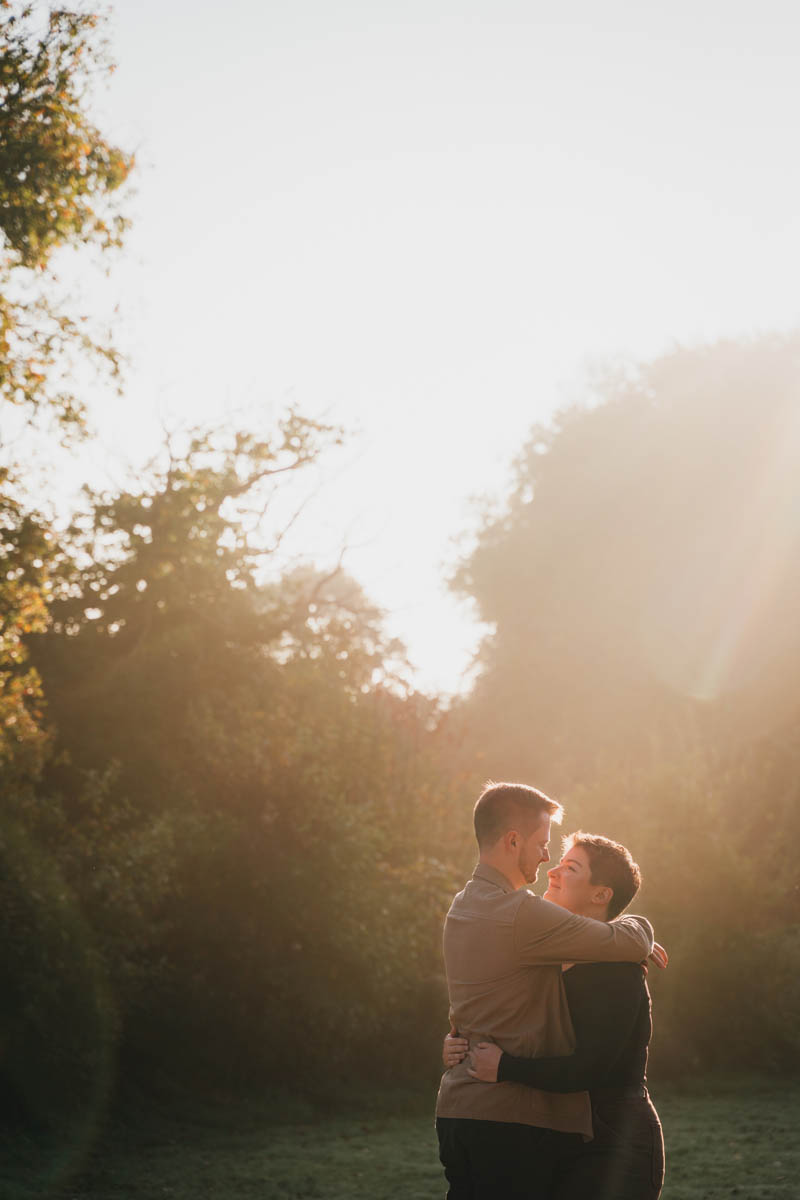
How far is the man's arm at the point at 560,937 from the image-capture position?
12.2ft

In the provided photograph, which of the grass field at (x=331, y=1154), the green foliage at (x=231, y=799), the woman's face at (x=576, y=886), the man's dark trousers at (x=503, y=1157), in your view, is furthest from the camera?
the green foliage at (x=231, y=799)

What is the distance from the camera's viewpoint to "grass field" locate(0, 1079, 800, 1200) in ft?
40.8

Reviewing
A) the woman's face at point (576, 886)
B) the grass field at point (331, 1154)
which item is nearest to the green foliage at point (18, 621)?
the grass field at point (331, 1154)

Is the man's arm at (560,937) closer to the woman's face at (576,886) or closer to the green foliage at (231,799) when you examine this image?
the woman's face at (576,886)

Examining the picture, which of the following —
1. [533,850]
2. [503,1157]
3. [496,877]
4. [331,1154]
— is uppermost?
[533,850]

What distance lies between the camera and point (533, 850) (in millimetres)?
3965

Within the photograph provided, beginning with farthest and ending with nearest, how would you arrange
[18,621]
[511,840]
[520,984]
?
[18,621], [511,840], [520,984]

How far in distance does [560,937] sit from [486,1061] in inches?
18.0

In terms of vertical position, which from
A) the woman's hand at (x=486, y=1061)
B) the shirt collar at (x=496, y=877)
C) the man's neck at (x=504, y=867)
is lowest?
the woman's hand at (x=486, y=1061)

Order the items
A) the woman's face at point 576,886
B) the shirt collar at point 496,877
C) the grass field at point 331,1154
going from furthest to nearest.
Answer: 1. the grass field at point 331,1154
2. the woman's face at point 576,886
3. the shirt collar at point 496,877

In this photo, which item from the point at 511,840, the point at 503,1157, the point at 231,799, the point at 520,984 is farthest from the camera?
the point at 231,799

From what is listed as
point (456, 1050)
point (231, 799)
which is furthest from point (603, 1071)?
point (231, 799)

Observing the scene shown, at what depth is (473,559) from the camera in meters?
43.7

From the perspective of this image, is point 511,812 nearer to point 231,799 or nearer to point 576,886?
point 576,886
